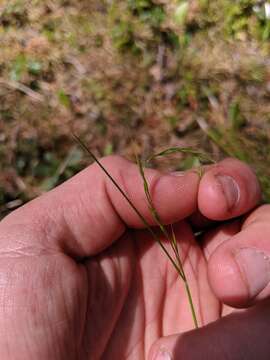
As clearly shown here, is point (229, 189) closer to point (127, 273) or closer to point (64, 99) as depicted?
point (127, 273)

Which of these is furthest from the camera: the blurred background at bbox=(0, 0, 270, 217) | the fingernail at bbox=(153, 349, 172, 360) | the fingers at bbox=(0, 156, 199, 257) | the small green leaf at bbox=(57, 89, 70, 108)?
the small green leaf at bbox=(57, 89, 70, 108)

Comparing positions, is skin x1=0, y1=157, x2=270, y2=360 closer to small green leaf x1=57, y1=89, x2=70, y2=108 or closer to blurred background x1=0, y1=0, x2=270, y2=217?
blurred background x1=0, y1=0, x2=270, y2=217

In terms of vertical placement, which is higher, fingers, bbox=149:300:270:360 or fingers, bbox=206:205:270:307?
fingers, bbox=206:205:270:307

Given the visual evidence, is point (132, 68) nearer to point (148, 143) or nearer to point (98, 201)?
point (148, 143)

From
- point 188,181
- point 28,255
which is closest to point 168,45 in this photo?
point 188,181

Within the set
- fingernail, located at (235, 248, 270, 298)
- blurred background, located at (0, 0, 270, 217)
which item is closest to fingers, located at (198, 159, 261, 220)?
fingernail, located at (235, 248, 270, 298)

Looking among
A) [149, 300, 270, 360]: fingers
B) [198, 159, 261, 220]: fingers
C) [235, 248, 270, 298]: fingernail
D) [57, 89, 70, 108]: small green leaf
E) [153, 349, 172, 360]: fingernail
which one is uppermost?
[57, 89, 70, 108]: small green leaf
